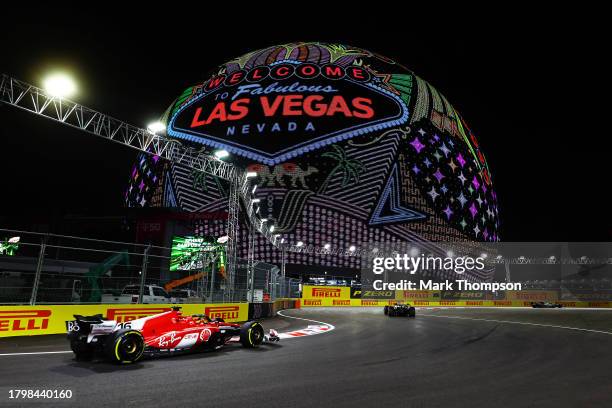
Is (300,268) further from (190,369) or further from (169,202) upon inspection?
(190,369)

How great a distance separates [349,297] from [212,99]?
49091 mm

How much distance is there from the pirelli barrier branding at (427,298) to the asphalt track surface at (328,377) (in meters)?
37.7

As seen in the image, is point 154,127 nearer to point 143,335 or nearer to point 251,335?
point 251,335

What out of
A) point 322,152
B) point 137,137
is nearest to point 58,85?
point 137,137

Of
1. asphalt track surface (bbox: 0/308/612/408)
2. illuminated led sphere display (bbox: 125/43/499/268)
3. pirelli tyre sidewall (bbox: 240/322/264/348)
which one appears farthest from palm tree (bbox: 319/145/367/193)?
pirelli tyre sidewall (bbox: 240/322/264/348)

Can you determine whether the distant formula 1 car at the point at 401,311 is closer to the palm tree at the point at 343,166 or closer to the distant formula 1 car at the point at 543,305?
the distant formula 1 car at the point at 543,305

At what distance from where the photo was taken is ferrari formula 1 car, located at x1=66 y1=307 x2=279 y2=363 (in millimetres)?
8039

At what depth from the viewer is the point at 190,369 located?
775 cm

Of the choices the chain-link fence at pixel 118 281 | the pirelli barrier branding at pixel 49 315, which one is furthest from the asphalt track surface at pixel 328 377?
the chain-link fence at pixel 118 281

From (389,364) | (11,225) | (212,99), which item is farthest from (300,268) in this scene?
(389,364)

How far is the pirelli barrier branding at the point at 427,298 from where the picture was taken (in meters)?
49.6

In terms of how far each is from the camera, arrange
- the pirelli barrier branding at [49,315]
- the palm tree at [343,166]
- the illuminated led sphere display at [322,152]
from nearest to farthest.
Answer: the pirelli barrier branding at [49,315] → the illuminated led sphere display at [322,152] → the palm tree at [343,166]

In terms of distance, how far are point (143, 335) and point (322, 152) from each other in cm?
6964

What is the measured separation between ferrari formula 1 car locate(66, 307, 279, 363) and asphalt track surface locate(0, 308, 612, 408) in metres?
0.23
